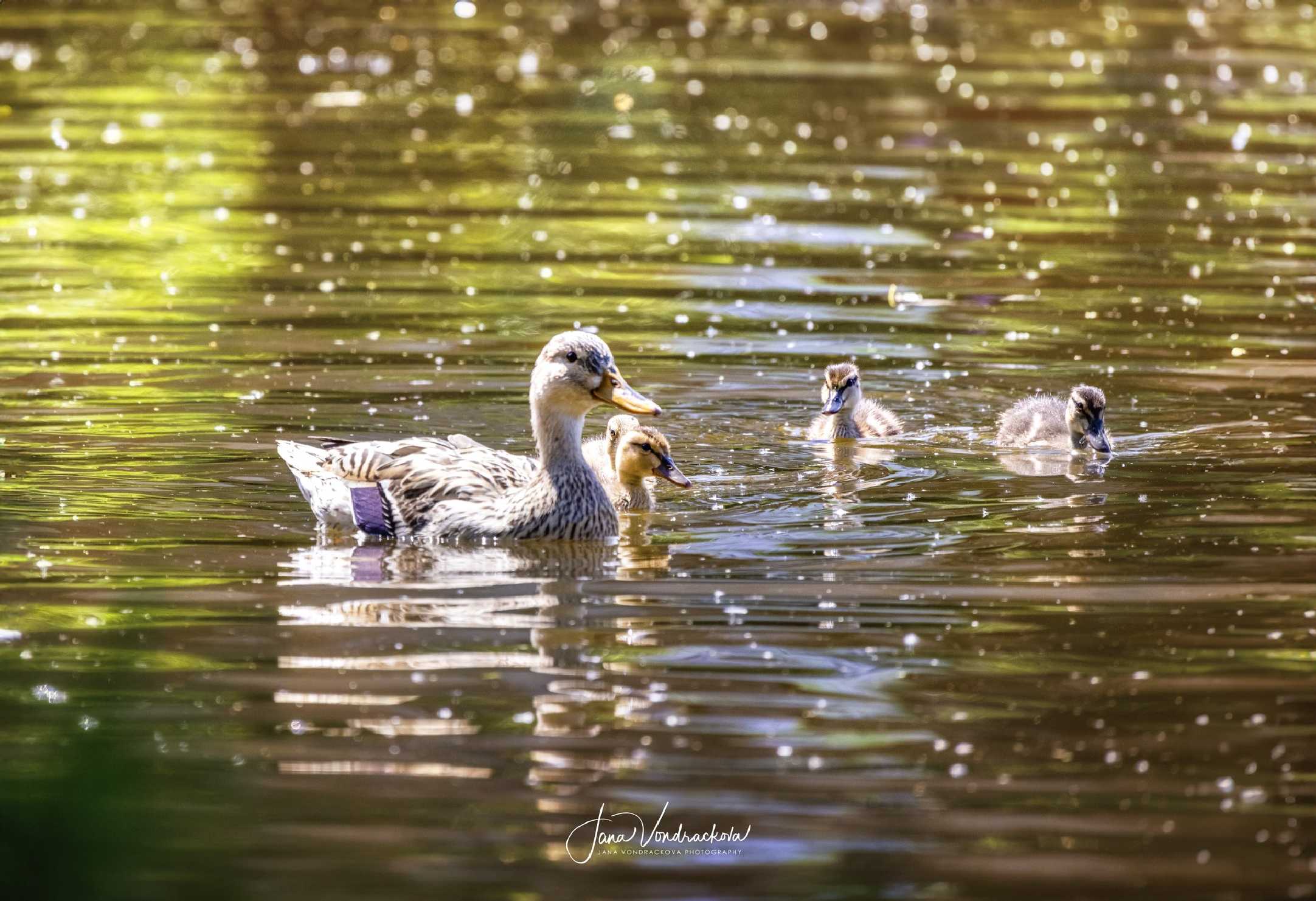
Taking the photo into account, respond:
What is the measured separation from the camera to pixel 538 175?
56.4 feet

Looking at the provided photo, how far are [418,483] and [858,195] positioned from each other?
29.7 ft

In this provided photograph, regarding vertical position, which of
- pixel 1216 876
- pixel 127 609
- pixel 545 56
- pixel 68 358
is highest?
pixel 545 56

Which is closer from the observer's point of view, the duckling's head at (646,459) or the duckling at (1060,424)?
the duckling's head at (646,459)

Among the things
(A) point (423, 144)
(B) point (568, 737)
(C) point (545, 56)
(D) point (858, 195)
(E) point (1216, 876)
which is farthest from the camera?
(C) point (545, 56)

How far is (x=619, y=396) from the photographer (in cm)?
793

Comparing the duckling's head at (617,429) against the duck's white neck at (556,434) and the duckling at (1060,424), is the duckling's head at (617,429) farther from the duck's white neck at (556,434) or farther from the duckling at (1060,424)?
the duckling at (1060,424)

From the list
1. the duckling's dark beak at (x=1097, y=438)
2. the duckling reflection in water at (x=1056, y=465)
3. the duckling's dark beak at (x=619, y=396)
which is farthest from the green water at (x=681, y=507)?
the duckling's dark beak at (x=619, y=396)

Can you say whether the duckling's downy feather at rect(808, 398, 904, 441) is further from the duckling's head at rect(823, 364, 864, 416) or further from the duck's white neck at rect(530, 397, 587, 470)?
the duck's white neck at rect(530, 397, 587, 470)

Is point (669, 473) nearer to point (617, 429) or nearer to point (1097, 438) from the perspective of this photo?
point (617, 429)

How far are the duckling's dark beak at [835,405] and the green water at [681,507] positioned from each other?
0.22 metres

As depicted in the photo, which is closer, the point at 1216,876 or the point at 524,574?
the point at 1216,876

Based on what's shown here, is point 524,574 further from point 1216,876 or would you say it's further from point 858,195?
point 858,195

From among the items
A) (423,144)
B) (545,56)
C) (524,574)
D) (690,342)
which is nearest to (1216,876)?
(524,574)

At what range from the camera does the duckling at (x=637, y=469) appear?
840cm
